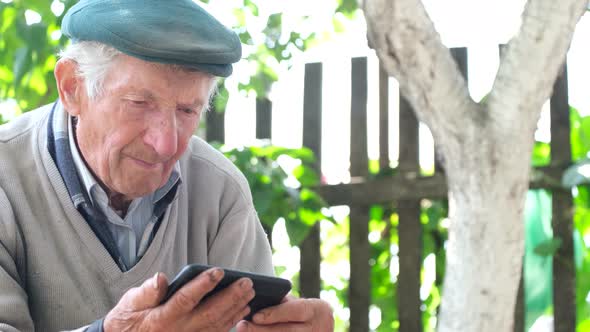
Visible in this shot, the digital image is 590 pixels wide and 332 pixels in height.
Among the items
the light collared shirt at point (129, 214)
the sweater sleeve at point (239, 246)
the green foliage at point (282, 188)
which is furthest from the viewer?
the green foliage at point (282, 188)

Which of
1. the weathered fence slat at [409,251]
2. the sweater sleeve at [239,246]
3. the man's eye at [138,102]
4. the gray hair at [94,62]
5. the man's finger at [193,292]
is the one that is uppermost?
the gray hair at [94,62]

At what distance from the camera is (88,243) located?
8.72ft

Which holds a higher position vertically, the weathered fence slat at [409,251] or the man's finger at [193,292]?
the man's finger at [193,292]

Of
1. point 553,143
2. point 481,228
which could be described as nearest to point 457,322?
point 481,228

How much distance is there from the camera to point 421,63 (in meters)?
4.41

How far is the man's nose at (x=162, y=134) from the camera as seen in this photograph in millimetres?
2539

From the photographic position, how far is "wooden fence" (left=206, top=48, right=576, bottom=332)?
5238 mm

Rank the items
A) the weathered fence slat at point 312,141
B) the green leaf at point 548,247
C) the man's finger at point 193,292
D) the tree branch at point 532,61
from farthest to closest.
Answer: the weathered fence slat at point 312,141 < the green leaf at point 548,247 < the tree branch at point 532,61 < the man's finger at point 193,292

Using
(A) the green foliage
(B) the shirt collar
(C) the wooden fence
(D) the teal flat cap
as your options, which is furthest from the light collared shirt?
(C) the wooden fence

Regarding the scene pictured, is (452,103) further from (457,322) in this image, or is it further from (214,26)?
(214,26)

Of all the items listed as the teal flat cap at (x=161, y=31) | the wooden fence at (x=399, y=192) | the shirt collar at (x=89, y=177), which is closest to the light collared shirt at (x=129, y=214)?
the shirt collar at (x=89, y=177)

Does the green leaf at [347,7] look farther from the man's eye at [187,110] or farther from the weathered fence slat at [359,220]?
the man's eye at [187,110]

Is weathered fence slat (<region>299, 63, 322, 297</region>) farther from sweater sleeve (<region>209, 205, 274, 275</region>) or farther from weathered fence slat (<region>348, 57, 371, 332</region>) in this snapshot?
sweater sleeve (<region>209, 205, 274, 275</region>)

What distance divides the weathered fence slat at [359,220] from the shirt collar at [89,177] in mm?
2664
